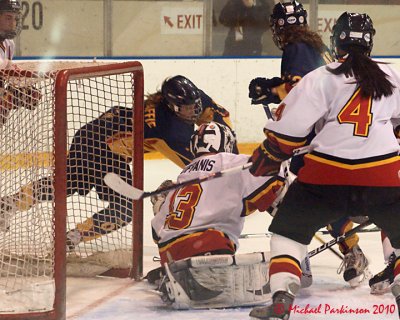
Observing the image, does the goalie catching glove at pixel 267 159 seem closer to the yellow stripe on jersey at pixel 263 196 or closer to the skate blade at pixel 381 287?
the yellow stripe on jersey at pixel 263 196

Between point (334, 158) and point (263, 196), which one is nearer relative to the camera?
point (334, 158)

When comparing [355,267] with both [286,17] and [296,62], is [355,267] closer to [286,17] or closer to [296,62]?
[296,62]

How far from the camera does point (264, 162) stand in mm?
3449

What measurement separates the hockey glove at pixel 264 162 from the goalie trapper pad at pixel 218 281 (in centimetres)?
35

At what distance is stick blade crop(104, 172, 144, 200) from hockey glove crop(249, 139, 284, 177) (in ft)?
1.61

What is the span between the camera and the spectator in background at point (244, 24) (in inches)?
298

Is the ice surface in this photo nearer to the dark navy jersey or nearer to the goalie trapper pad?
the goalie trapper pad

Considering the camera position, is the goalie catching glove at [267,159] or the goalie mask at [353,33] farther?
the goalie mask at [353,33]

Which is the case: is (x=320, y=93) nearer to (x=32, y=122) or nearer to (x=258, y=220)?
(x=32, y=122)

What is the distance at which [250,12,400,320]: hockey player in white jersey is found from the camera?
334 cm

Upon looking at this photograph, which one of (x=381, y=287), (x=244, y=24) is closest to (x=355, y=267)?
(x=381, y=287)

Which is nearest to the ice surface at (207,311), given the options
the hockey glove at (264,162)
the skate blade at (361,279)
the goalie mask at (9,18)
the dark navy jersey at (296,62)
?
the skate blade at (361,279)

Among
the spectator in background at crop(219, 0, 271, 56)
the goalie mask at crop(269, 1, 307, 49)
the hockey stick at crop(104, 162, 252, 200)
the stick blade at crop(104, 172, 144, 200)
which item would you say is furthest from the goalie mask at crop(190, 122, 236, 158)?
the spectator in background at crop(219, 0, 271, 56)

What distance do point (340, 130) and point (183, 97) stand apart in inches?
52.7
